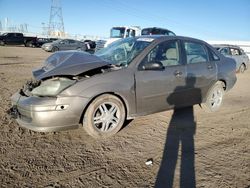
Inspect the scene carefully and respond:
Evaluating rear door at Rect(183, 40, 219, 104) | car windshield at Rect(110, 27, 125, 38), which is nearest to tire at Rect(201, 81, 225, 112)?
rear door at Rect(183, 40, 219, 104)

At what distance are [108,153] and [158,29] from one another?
15300mm

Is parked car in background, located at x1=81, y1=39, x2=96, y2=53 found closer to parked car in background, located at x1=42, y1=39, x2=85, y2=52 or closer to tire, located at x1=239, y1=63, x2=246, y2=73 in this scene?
parked car in background, located at x1=42, y1=39, x2=85, y2=52

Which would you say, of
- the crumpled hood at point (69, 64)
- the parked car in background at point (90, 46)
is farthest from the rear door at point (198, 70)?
the parked car in background at point (90, 46)

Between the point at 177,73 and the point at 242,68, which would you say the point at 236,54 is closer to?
the point at 242,68

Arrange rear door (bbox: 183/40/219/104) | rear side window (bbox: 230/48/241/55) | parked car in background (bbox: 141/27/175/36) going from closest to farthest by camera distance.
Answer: rear door (bbox: 183/40/219/104) → rear side window (bbox: 230/48/241/55) → parked car in background (bbox: 141/27/175/36)

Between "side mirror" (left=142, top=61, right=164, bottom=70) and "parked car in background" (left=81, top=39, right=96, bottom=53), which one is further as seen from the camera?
"parked car in background" (left=81, top=39, right=96, bottom=53)

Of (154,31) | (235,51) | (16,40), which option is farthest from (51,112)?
(16,40)

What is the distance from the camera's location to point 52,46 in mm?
28156

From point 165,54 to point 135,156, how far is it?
6.83 feet

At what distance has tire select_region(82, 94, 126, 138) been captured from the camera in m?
4.11

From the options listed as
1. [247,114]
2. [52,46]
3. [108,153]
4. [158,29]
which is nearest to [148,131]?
[108,153]

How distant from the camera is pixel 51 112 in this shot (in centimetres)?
380

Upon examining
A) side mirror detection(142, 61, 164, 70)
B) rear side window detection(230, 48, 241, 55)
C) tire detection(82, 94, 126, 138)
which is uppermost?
rear side window detection(230, 48, 241, 55)

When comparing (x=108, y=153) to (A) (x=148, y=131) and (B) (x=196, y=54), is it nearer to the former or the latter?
(A) (x=148, y=131)
